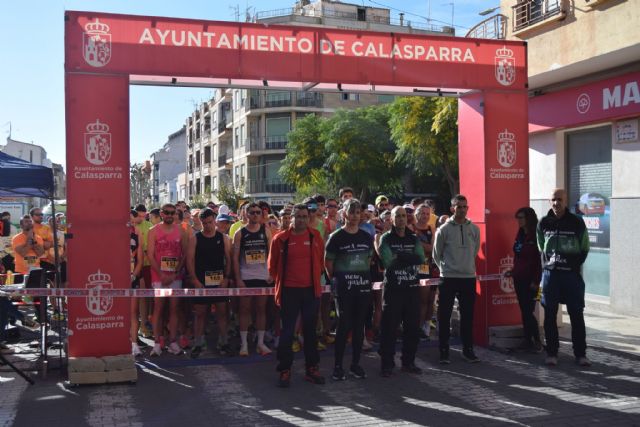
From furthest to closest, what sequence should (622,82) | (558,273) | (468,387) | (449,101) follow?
(449,101)
(622,82)
(558,273)
(468,387)

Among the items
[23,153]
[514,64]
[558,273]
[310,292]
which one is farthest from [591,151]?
[23,153]

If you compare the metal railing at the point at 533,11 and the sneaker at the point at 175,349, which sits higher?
the metal railing at the point at 533,11

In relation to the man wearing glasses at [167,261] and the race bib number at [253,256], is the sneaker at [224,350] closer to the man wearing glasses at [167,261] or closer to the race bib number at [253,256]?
the man wearing glasses at [167,261]

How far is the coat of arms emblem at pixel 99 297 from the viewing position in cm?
718

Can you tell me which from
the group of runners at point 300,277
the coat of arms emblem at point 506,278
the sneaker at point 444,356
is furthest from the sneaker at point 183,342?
the coat of arms emblem at point 506,278

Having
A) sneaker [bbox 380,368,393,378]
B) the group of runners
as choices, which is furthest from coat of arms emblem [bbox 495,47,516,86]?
sneaker [bbox 380,368,393,378]

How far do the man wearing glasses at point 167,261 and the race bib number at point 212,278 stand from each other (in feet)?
1.35

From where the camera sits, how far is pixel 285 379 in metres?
6.88

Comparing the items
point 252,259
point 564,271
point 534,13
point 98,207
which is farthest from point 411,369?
point 534,13

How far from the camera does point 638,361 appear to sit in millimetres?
7922

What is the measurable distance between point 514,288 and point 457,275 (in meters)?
1.27

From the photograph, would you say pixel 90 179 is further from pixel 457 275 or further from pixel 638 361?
pixel 638 361

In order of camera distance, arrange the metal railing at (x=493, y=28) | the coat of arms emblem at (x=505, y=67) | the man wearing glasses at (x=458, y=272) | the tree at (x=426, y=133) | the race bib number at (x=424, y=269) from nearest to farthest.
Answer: the man wearing glasses at (x=458, y=272) → the coat of arms emblem at (x=505, y=67) → the race bib number at (x=424, y=269) → the metal railing at (x=493, y=28) → the tree at (x=426, y=133)

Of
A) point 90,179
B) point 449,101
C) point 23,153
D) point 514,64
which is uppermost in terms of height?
point 23,153
